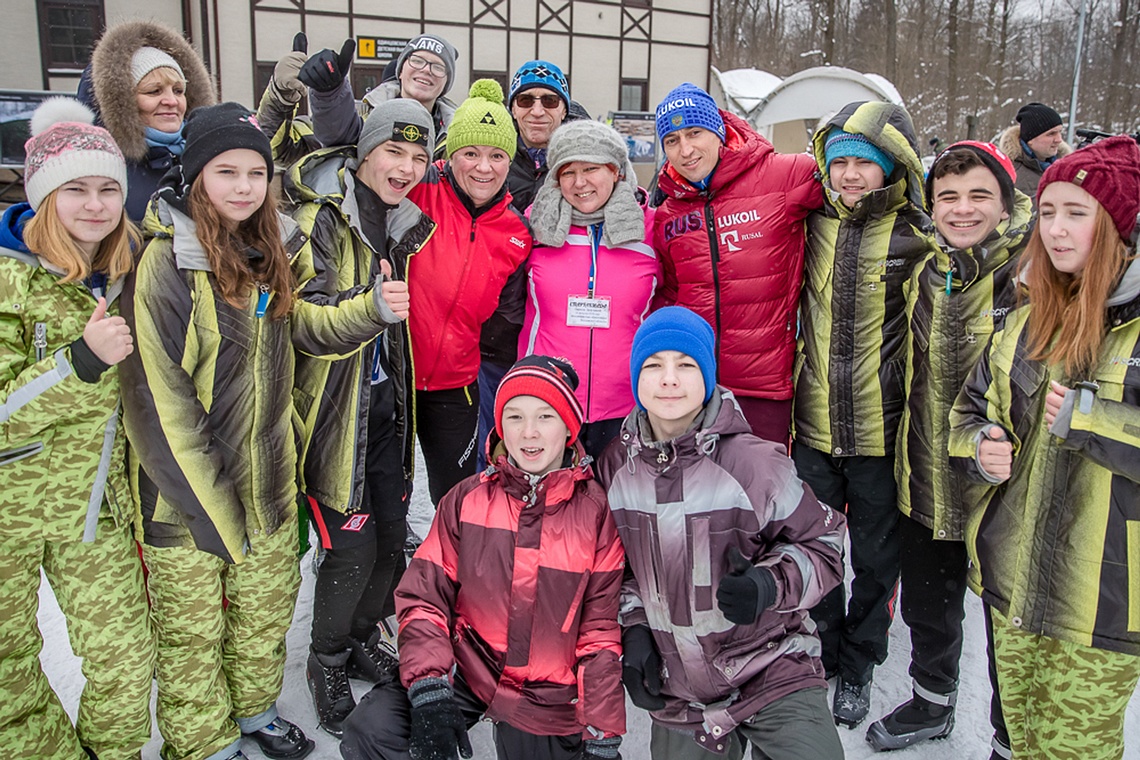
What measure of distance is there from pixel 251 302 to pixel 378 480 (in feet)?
2.68

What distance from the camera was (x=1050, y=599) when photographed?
2.04 meters

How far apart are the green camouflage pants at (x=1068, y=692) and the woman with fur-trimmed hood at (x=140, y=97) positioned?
326 centimetres

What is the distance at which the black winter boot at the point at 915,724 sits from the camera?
2.61 metres

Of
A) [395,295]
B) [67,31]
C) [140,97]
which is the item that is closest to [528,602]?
[395,295]

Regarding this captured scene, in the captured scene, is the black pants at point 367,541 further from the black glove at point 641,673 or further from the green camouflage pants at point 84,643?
the black glove at point 641,673

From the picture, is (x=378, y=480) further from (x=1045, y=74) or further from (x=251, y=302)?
(x=1045, y=74)

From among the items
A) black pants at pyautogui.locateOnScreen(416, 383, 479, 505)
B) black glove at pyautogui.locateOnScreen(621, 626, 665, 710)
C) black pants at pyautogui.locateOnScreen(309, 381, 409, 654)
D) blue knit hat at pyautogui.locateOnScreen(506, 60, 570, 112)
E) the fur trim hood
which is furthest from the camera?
→ blue knit hat at pyautogui.locateOnScreen(506, 60, 570, 112)

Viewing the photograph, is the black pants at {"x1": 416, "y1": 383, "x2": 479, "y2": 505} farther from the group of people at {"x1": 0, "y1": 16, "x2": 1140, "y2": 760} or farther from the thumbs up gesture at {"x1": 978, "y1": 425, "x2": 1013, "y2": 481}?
the thumbs up gesture at {"x1": 978, "y1": 425, "x2": 1013, "y2": 481}

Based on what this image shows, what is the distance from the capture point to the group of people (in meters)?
2.03

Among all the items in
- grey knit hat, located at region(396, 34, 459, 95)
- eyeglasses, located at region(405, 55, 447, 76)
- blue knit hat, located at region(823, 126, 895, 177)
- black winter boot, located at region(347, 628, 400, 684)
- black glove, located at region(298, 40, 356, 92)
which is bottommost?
black winter boot, located at region(347, 628, 400, 684)

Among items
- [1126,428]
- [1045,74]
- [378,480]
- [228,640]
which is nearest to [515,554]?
[378,480]

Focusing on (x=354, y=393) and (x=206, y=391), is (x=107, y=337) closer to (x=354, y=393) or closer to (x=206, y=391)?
(x=206, y=391)

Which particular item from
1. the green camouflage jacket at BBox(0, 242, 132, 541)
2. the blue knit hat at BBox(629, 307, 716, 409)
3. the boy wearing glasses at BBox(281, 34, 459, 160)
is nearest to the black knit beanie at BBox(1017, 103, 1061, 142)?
the boy wearing glasses at BBox(281, 34, 459, 160)

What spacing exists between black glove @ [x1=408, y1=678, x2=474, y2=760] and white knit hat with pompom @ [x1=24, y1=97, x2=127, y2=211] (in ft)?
5.49
